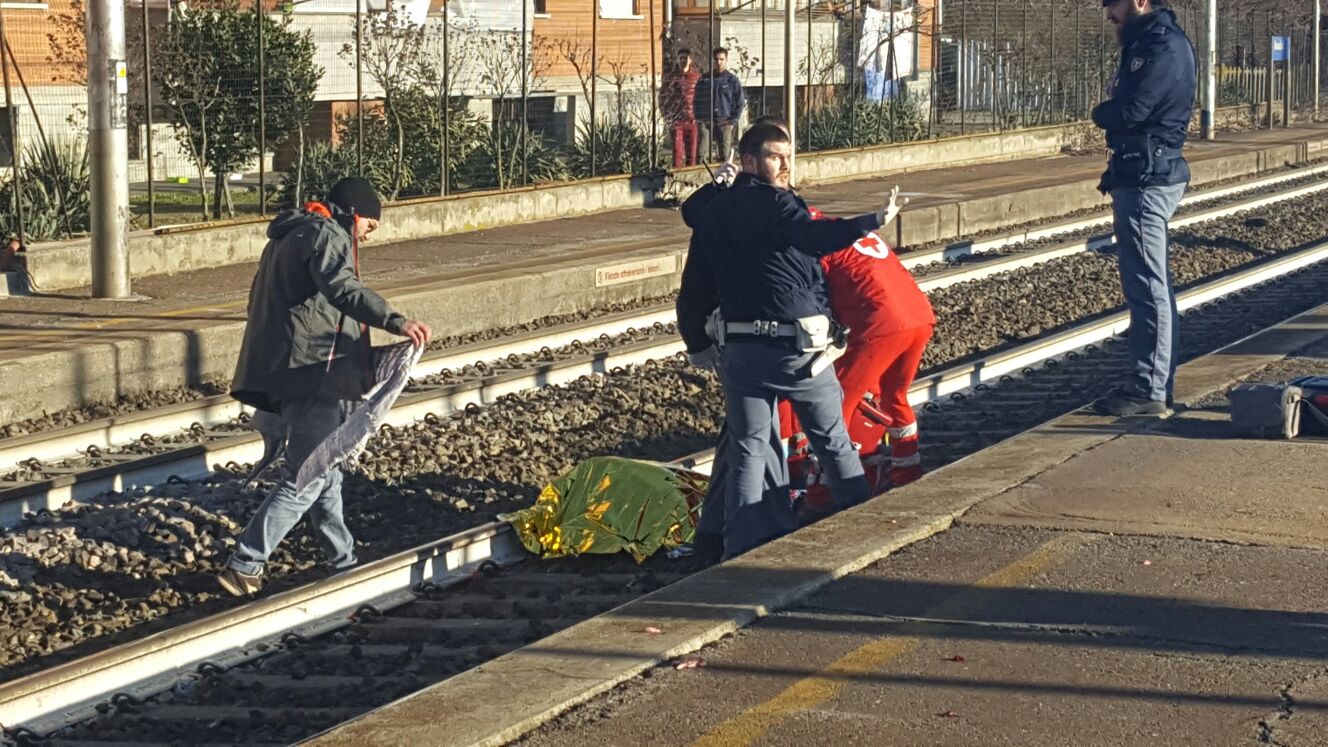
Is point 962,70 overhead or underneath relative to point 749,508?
overhead

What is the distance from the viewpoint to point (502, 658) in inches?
235

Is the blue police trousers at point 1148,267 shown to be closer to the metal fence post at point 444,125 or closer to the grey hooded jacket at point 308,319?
the grey hooded jacket at point 308,319

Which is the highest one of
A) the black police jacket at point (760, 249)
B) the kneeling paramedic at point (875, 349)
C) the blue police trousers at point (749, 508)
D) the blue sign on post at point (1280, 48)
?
the blue sign on post at point (1280, 48)

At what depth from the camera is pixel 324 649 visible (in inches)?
275

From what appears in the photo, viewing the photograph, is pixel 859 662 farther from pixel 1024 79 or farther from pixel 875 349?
pixel 1024 79

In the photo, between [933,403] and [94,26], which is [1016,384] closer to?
[933,403]

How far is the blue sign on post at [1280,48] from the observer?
4384 cm

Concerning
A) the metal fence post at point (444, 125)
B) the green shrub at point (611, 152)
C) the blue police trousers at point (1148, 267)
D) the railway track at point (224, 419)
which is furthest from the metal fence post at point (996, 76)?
the blue police trousers at point (1148, 267)

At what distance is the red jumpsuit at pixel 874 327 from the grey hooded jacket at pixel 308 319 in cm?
216

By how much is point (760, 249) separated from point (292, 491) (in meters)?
2.17

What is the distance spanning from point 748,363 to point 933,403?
4540 millimetres

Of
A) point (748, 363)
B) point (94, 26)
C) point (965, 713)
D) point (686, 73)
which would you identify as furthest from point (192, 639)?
point (686, 73)

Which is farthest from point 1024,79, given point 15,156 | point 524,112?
point 15,156

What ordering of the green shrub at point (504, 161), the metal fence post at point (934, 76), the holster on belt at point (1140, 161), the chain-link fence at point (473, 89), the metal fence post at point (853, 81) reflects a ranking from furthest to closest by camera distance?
1. the metal fence post at point (934, 76)
2. the metal fence post at point (853, 81)
3. the green shrub at point (504, 161)
4. the chain-link fence at point (473, 89)
5. the holster on belt at point (1140, 161)
